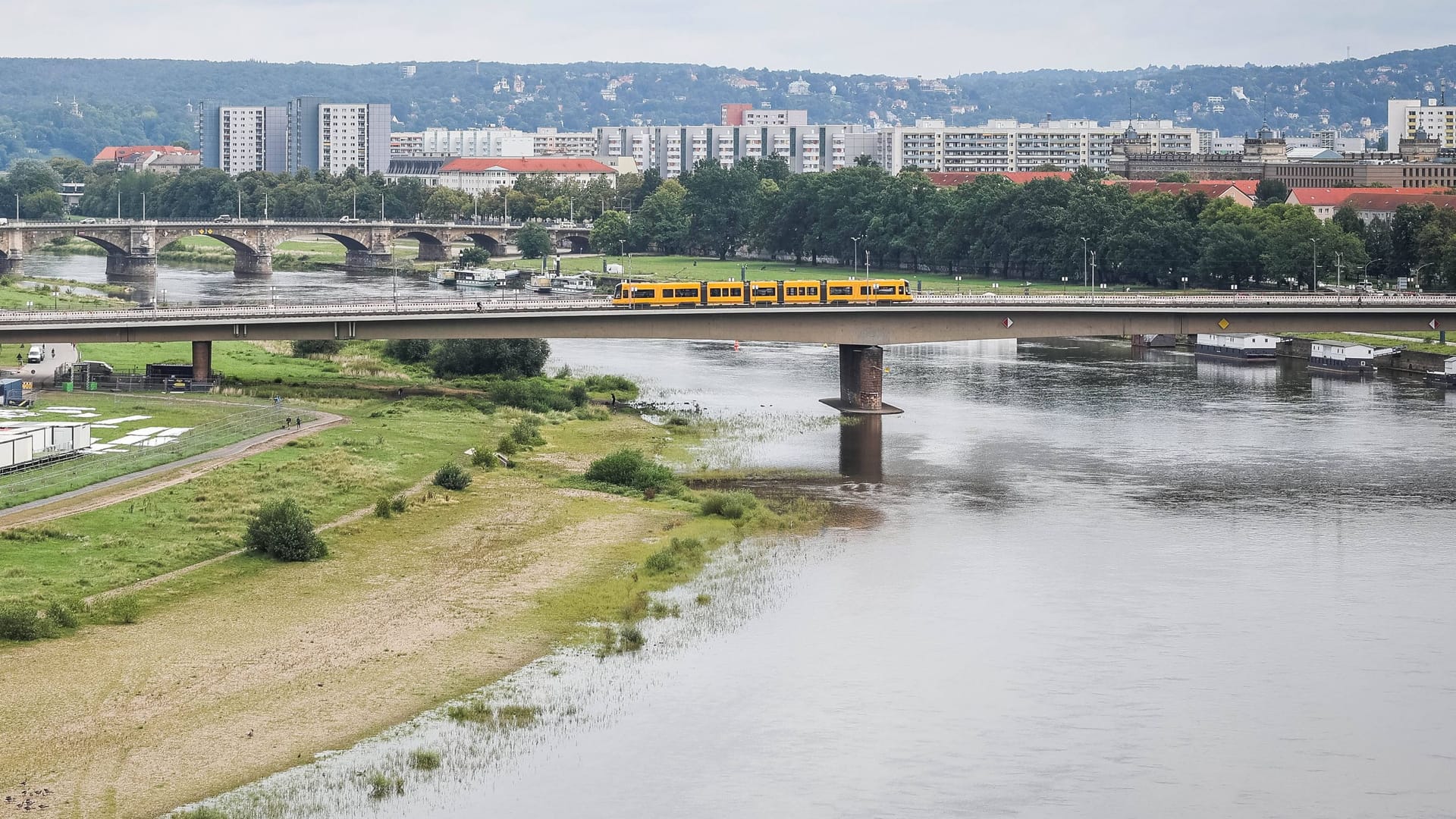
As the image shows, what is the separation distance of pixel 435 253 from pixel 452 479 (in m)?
140

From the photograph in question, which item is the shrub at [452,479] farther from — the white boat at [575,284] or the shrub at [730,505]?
the white boat at [575,284]

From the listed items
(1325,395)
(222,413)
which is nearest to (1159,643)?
(222,413)

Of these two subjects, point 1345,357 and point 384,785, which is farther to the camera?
Result: point 1345,357

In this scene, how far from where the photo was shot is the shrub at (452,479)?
5862 centimetres

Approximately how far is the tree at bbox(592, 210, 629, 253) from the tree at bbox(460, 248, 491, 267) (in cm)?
1012

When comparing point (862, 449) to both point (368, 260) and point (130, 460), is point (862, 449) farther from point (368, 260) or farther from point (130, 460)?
point (368, 260)

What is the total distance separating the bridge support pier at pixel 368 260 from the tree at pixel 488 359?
98.5m

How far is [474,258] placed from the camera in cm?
18300

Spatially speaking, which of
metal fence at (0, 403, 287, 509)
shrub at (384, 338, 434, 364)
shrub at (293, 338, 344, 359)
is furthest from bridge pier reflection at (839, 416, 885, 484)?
shrub at (293, 338, 344, 359)

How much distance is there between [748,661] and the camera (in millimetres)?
41438

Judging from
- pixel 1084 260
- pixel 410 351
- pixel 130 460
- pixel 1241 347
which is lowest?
pixel 130 460

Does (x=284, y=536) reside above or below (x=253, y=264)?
below

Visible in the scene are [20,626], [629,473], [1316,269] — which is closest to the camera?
[20,626]

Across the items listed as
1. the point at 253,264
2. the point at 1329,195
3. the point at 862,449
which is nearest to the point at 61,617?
the point at 862,449
